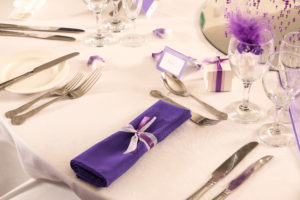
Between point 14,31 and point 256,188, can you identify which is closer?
point 256,188

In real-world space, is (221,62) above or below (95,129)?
above

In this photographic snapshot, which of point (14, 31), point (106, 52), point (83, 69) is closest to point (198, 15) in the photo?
point (106, 52)

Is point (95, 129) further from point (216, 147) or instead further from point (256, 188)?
point (256, 188)

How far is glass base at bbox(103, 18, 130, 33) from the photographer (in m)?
1.67

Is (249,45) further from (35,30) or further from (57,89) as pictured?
(35,30)

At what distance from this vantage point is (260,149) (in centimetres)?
109

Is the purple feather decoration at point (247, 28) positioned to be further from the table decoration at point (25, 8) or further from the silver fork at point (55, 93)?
the table decoration at point (25, 8)

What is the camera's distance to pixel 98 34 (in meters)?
1.60

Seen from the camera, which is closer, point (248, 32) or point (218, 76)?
point (248, 32)

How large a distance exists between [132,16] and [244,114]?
0.58 metres

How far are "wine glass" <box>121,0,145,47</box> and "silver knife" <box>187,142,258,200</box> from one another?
646mm

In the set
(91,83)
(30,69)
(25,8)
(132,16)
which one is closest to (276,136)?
(91,83)

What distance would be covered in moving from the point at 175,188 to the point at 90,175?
0.20 metres

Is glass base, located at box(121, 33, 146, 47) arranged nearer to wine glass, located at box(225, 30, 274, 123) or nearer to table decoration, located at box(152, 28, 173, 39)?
table decoration, located at box(152, 28, 173, 39)
